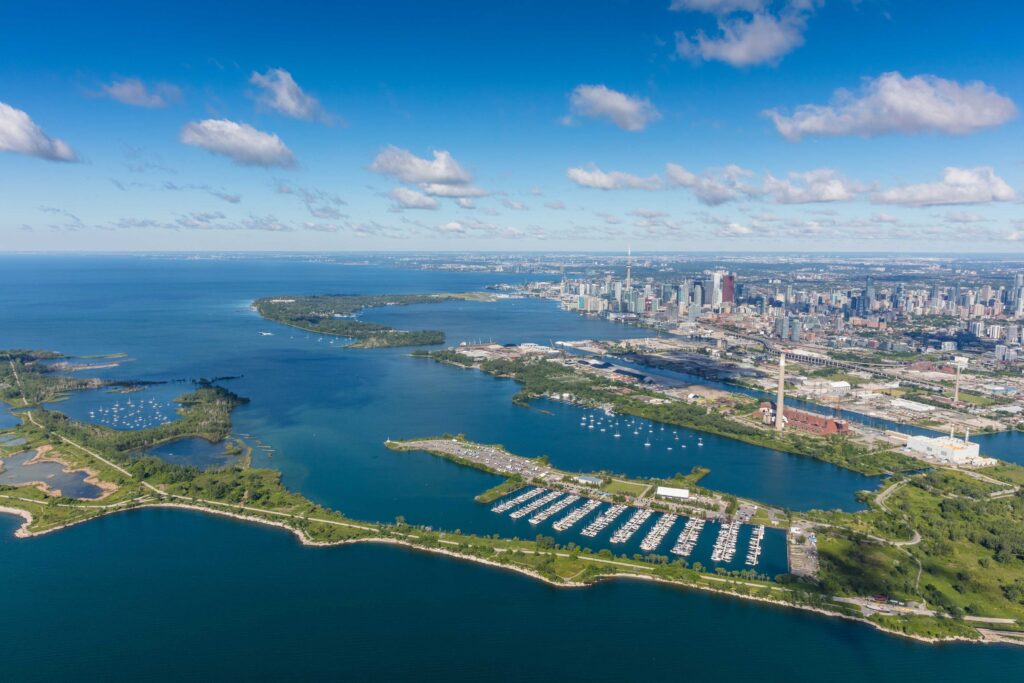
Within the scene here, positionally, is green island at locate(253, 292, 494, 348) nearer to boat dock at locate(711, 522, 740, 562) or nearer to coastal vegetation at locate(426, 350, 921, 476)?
coastal vegetation at locate(426, 350, 921, 476)

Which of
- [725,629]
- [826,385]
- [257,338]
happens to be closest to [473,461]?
[725,629]

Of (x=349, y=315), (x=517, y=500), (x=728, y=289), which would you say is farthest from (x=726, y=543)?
(x=728, y=289)

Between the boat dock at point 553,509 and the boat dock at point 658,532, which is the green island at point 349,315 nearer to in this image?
the boat dock at point 553,509

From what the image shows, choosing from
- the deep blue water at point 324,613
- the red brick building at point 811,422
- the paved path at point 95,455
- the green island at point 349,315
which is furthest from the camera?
the green island at point 349,315

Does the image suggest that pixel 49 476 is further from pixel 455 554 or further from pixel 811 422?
pixel 811 422

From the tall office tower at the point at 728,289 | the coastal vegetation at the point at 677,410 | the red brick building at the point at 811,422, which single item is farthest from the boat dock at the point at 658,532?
the tall office tower at the point at 728,289

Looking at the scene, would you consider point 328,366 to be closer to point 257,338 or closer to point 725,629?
point 257,338
